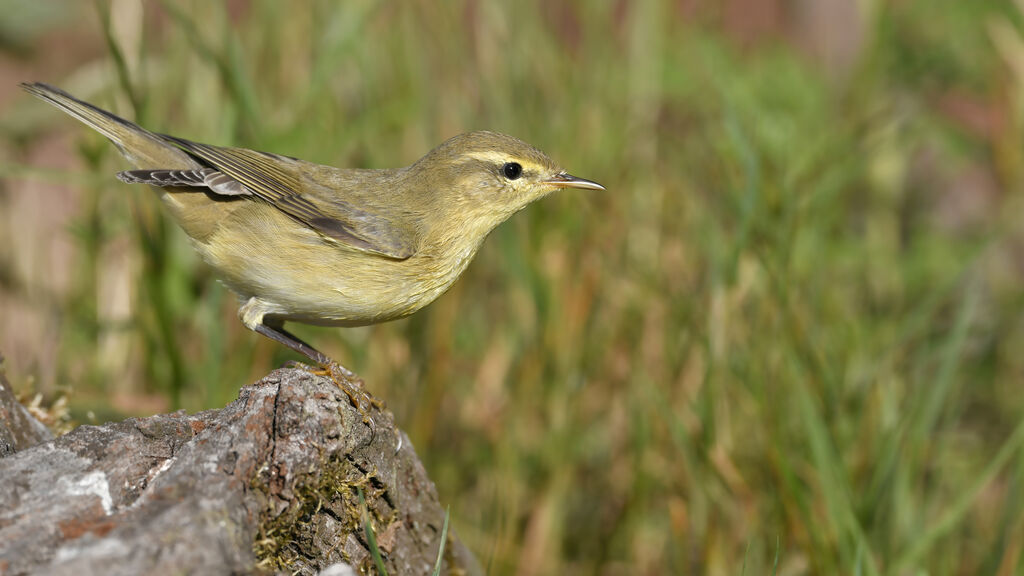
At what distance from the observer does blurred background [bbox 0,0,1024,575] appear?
3559 millimetres

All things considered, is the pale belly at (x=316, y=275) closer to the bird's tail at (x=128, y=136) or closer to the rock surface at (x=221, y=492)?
the bird's tail at (x=128, y=136)

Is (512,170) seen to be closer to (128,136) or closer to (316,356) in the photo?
(316,356)

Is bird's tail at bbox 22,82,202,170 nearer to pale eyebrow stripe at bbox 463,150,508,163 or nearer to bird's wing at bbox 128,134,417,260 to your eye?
bird's wing at bbox 128,134,417,260

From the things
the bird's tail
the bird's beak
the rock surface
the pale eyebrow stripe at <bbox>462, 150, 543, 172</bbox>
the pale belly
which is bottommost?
the rock surface

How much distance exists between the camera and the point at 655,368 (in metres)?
4.31

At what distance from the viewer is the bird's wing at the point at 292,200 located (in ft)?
10.3

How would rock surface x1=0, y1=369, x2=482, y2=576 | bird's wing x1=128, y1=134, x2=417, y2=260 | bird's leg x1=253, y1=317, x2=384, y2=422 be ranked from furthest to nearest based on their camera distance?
bird's wing x1=128, y1=134, x2=417, y2=260, bird's leg x1=253, y1=317, x2=384, y2=422, rock surface x1=0, y1=369, x2=482, y2=576

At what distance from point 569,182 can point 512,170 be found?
8.1 inches

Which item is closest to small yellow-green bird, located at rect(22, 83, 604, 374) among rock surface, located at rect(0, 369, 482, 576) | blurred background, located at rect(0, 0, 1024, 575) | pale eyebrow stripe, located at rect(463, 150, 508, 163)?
pale eyebrow stripe, located at rect(463, 150, 508, 163)

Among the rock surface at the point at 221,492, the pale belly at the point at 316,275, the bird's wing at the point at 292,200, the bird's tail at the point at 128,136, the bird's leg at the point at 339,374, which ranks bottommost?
the rock surface at the point at 221,492

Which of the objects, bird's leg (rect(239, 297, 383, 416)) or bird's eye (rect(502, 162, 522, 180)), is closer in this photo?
bird's leg (rect(239, 297, 383, 416))

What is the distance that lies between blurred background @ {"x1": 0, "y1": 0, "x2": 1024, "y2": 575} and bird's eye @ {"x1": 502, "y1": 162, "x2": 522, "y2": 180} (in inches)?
27.9

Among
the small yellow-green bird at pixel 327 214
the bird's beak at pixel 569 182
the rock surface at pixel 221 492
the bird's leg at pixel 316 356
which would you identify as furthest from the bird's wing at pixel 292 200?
the rock surface at pixel 221 492

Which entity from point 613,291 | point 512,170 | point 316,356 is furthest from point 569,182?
point 613,291
